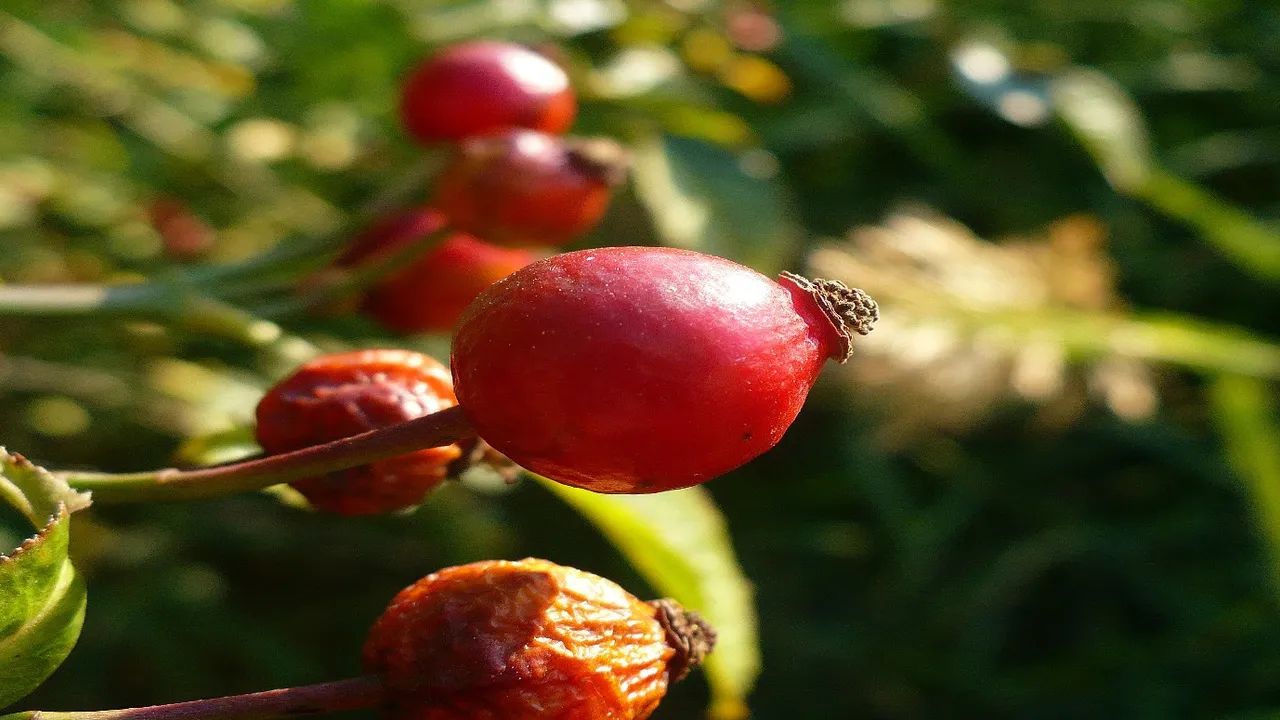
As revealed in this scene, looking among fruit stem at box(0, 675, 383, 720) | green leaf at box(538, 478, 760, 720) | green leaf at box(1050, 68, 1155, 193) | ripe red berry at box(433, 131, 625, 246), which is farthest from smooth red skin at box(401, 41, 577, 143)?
green leaf at box(1050, 68, 1155, 193)

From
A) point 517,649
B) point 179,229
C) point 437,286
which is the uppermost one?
point 517,649

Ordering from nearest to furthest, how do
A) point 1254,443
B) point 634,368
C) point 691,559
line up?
point 634,368, point 691,559, point 1254,443

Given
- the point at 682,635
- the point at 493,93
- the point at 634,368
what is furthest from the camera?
the point at 493,93

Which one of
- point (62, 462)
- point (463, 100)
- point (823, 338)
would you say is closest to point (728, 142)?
point (463, 100)

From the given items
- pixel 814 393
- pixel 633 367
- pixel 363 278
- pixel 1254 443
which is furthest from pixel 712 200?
pixel 633 367

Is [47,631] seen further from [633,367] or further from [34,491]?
[633,367]

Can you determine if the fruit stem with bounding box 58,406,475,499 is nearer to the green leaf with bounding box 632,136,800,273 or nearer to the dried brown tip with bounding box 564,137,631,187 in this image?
the dried brown tip with bounding box 564,137,631,187

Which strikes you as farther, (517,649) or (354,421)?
(354,421)
